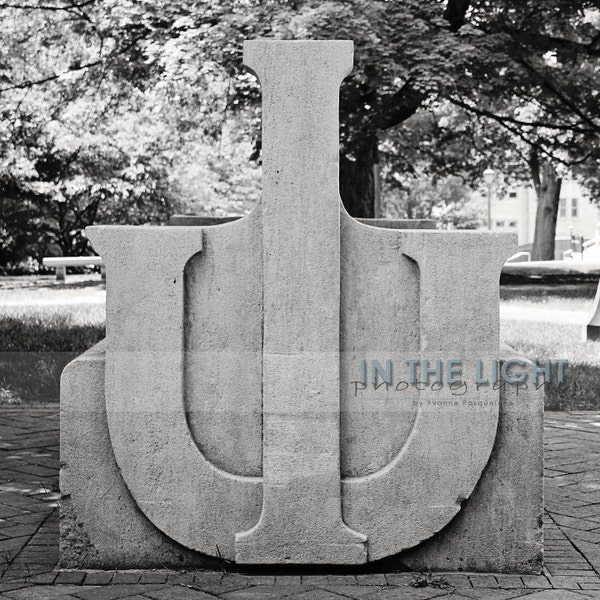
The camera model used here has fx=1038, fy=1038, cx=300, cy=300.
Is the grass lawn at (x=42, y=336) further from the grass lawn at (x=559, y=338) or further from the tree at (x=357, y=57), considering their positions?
the grass lawn at (x=559, y=338)

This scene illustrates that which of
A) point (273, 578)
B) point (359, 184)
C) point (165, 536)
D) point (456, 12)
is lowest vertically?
point (273, 578)

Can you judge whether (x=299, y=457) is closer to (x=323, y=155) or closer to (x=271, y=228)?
(x=271, y=228)

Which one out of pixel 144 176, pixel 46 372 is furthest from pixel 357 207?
pixel 144 176

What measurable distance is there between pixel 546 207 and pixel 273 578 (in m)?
28.9

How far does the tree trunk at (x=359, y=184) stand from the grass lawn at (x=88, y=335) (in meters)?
2.78

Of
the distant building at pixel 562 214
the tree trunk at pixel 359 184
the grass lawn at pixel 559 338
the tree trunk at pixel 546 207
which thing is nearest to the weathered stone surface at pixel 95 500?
the grass lawn at pixel 559 338

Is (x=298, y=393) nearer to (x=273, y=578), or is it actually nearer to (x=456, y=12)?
(x=273, y=578)

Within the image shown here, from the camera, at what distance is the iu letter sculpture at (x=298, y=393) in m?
4.25

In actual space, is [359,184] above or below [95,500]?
above

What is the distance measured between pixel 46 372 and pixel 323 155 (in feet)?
20.3

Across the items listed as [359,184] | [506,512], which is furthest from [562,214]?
[506,512]

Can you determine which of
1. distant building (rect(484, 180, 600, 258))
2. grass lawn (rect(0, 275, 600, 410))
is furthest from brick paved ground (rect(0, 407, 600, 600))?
distant building (rect(484, 180, 600, 258))

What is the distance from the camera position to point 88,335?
1211 centimetres

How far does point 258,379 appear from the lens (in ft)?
14.1
